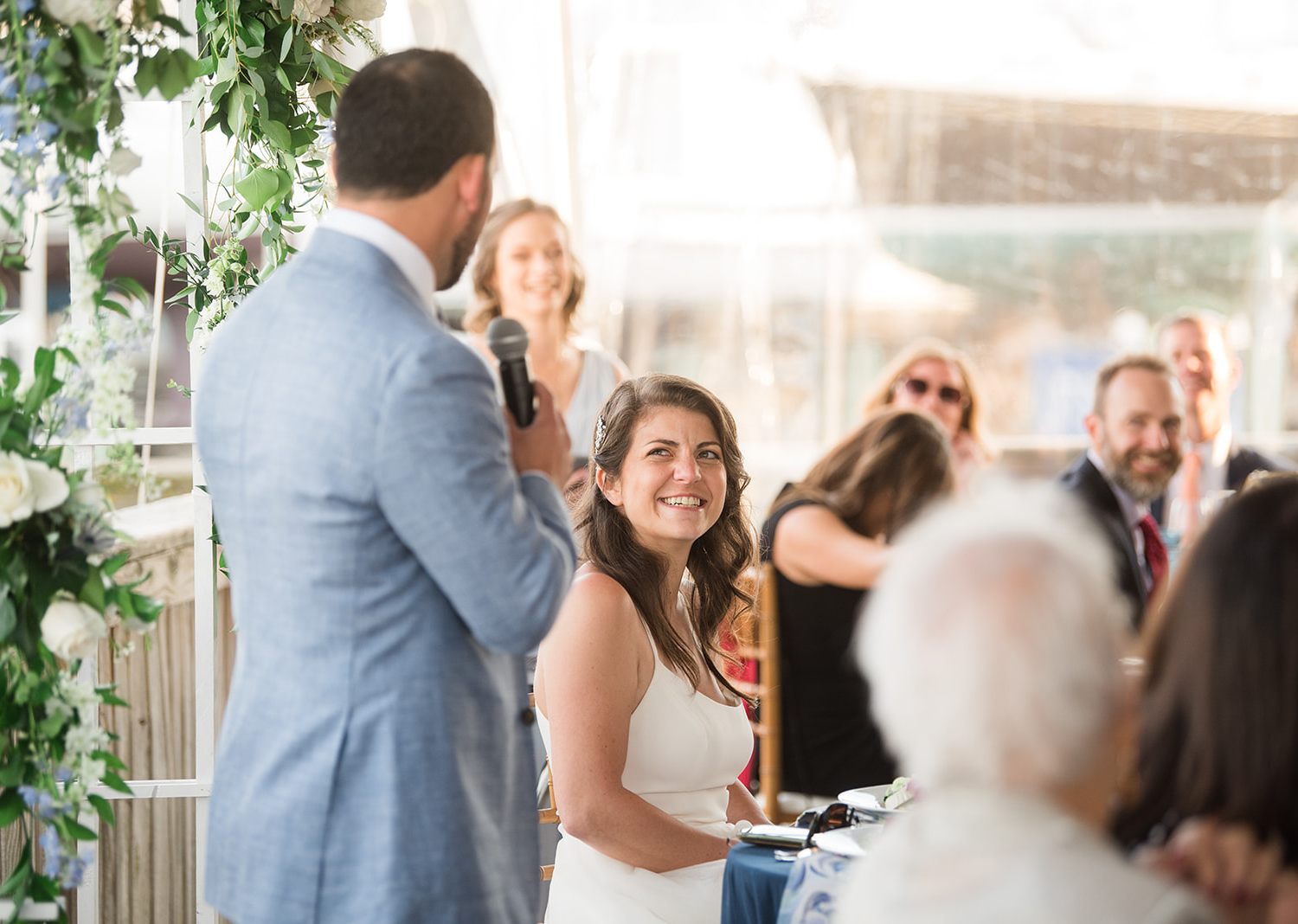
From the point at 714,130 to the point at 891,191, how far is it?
1.22m

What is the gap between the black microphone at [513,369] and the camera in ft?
4.30

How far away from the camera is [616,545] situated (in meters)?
2.10

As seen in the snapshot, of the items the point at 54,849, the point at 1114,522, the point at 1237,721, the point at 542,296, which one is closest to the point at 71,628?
the point at 54,849

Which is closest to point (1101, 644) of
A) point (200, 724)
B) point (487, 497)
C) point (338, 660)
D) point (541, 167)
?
point (487, 497)

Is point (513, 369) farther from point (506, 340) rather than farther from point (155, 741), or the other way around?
point (155, 741)

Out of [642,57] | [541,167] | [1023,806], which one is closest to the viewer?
[1023,806]

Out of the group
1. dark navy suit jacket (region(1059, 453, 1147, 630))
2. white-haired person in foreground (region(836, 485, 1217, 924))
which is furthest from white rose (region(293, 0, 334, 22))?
dark navy suit jacket (region(1059, 453, 1147, 630))

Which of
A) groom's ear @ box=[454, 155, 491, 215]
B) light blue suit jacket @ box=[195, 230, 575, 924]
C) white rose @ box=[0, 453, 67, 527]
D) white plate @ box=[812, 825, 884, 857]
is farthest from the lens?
white plate @ box=[812, 825, 884, 857]

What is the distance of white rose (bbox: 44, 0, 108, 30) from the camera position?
140 centimetres

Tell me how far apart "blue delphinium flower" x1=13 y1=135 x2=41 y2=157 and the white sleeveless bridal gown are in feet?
3.74

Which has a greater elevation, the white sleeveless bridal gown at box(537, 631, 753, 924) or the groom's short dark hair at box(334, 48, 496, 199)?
the groom's short dark hair at box(334, 48, 496, 199)

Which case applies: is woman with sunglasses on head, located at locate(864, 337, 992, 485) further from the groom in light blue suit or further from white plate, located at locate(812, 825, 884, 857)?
the groom in light blue suit

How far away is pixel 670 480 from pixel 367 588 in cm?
98

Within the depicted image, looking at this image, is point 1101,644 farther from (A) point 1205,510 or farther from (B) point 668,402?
(A) point 1205,510
